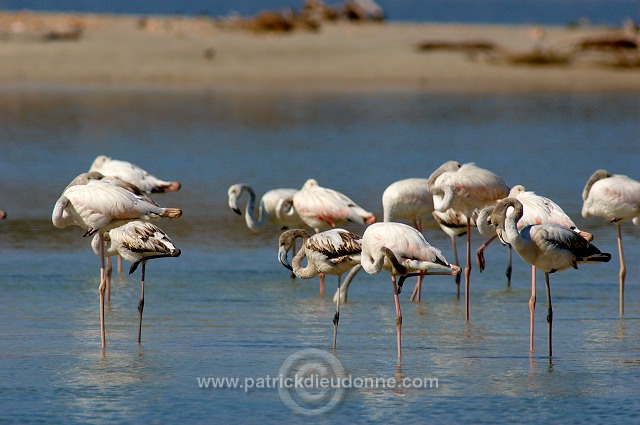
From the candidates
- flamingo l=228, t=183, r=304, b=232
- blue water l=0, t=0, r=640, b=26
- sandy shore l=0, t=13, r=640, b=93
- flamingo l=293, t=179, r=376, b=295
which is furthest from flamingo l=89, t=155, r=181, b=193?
blue water l=0, t=0, r=640, b=26

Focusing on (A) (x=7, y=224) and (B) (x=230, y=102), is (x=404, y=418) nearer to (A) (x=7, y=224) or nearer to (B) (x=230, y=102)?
(A) (x=7, y=224)

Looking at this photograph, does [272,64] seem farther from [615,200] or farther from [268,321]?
[268,321]

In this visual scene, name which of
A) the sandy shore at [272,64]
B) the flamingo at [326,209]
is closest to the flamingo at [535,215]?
the flamingo at [326,209]

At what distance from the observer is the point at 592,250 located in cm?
745

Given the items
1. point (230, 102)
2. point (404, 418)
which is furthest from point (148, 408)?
point (230, 102)

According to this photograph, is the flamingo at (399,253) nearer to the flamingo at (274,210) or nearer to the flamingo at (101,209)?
the flamingo at (101,209)

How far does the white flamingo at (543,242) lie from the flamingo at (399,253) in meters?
0.46

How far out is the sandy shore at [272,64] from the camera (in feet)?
105

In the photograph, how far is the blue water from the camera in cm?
10181

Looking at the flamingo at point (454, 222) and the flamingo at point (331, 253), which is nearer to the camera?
the flamingo at point (331, 253)

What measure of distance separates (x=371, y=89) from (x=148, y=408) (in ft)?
83.6

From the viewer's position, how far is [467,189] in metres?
8.90

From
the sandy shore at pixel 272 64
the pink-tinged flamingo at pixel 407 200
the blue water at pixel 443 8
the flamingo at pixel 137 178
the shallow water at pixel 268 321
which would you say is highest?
the blue water at pixel 443 8

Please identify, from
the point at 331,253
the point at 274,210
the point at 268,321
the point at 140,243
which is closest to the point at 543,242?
the point at 331,253
